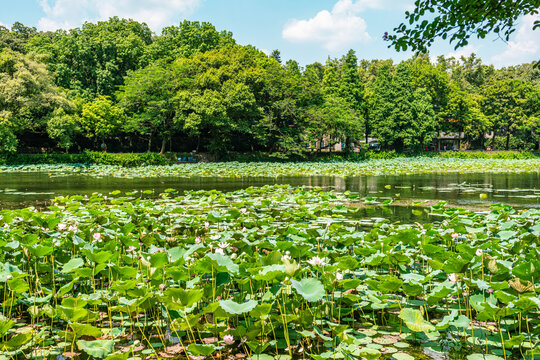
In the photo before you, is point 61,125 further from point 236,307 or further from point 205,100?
point 236,307

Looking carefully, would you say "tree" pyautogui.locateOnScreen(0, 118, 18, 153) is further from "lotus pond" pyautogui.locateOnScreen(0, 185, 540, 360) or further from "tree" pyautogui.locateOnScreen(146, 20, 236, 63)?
"lotus pond" pyautogui.locateOnScreen(0, 185, 540, 360)

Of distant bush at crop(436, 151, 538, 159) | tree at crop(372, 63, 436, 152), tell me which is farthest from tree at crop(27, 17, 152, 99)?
distant bush at crop(436, 151, 538, 159)

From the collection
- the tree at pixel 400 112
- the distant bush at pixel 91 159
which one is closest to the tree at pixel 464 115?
the tree at pixel 400 112

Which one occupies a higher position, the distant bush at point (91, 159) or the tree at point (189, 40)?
the tree at point (189, 40)

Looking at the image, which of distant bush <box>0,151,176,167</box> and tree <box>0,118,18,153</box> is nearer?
tree <box>0,118,18,153</box>

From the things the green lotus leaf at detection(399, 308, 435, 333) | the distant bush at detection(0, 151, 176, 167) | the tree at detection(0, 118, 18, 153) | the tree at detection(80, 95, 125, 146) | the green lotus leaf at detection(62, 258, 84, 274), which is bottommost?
the green lotus leaf at detection(399, 308, 435, 333)

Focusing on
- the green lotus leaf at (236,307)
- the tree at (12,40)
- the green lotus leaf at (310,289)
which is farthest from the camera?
the tree at (12,40)

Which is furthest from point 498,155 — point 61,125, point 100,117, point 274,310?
point 274,310

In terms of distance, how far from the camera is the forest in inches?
1011

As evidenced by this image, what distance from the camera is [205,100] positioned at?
2520 cm

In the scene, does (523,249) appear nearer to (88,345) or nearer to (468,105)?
(88,345)

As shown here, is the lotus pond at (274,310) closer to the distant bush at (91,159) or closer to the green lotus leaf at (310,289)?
the green lotus leaf at (310,289)

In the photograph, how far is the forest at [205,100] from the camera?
25.7m

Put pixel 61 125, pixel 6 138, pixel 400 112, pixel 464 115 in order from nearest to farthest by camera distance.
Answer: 1. pixel 6 138
2. pixel 61 125
3. pixel 400 112
4. pixel 464 115
